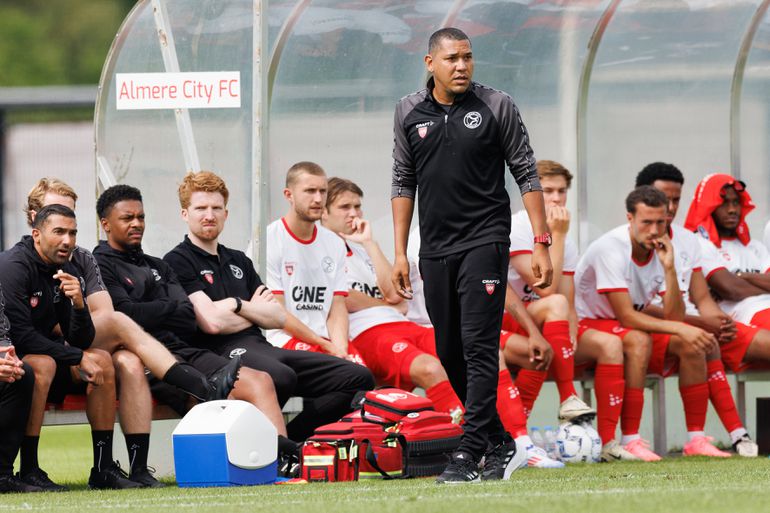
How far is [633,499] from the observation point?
592 cm

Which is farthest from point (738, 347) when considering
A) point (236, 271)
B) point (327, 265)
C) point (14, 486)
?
point (14, 486)

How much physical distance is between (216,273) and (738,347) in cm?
359

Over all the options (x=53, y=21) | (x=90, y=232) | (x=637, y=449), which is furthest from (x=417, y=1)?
(x=53, y=21)

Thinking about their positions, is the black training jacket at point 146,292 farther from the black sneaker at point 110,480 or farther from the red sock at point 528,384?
the red sock at point 528,384

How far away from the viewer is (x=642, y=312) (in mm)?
10211

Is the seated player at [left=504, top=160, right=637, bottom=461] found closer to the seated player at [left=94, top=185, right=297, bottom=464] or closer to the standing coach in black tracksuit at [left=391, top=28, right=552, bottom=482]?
the seated player at [left=94, top=185, right=297, bottom=464]

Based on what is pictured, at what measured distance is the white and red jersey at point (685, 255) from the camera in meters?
10.3

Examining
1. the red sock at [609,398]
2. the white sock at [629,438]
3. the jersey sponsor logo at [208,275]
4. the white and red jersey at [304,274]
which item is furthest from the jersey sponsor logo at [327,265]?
the white sock at [629,438]

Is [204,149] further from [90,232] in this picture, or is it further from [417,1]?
[90,232]

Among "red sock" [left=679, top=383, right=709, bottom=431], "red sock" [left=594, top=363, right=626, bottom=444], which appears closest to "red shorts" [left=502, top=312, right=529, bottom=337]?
"red sock" [left=594, top=363, right=626, bottom=444]

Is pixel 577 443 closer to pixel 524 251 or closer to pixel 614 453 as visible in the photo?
pixel 614 453

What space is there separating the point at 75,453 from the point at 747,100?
18.5ft

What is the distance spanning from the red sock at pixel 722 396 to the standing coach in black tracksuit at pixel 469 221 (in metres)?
3.21

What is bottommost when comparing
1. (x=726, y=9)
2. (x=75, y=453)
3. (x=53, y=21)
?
(x=75, y=453)
